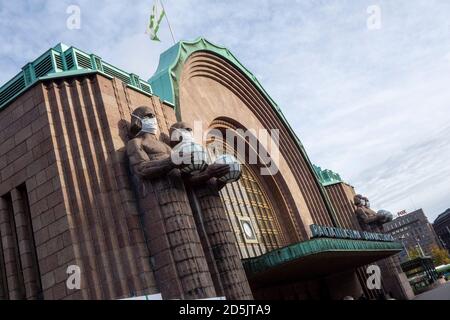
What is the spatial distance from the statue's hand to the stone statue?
23.0m

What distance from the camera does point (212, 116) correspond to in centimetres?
2267

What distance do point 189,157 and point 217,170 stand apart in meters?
1.81

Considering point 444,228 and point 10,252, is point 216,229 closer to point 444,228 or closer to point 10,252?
point 10,252

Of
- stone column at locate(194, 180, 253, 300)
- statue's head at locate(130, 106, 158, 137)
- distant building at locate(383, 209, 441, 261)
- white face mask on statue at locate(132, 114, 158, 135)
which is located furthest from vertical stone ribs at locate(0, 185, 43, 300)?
distant building at locate(383, 209, 441, 261)

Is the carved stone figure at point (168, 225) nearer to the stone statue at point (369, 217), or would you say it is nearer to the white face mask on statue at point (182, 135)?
the white face mask on statue at point (182, 135)

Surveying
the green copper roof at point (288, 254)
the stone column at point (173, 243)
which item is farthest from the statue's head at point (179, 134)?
the green copper roof at point (288, 254)

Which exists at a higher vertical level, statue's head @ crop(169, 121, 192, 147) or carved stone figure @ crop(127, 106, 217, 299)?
statue's head @ crop(169, 121, 192, 147)

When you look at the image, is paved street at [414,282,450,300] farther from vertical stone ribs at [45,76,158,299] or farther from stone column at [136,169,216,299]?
vertical stone ribs at [45,76,158,299]

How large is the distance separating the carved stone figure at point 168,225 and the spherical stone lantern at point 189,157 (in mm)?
211

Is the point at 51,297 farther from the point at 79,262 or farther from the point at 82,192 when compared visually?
the point at 82,192

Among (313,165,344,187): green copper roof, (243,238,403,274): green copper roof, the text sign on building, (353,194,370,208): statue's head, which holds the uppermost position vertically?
(313,165,344,187): green copper roof

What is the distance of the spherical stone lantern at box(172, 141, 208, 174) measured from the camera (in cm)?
1310

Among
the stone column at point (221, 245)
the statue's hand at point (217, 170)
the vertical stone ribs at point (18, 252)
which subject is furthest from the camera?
the statue's hand at point (217, 170)

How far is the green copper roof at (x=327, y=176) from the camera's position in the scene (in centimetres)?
3738
